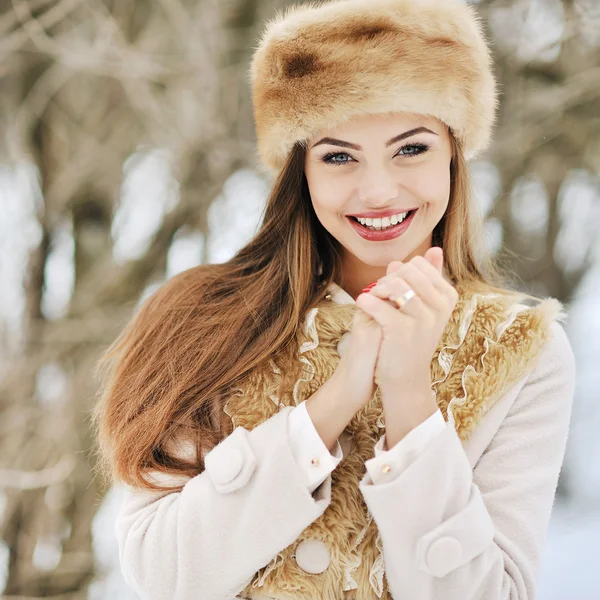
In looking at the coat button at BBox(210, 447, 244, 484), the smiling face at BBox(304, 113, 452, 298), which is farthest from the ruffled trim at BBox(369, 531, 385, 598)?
the smiling face at BBox(304, 113, 452, 298)

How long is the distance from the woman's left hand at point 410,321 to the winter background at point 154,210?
1.40m

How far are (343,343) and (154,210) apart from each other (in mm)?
1412

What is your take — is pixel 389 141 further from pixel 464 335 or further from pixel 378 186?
pixel 464 335

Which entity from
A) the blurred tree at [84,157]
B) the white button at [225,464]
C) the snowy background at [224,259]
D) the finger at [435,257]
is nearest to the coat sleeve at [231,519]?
the white button at [225,464]

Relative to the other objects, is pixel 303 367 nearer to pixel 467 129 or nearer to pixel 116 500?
pixel 467 129

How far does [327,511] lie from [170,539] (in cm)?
24

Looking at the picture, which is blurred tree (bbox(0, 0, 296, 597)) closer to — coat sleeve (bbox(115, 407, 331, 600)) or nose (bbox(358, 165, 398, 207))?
nose (bbox(358, 165, 398, 207))

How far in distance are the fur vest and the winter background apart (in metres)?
1.19

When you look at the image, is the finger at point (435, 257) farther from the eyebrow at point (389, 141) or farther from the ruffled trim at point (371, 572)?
the ruffled trim at point (371, 572)

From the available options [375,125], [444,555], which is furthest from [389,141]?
[444,555]

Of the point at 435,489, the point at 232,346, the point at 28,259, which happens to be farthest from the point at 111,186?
the point at 435,489

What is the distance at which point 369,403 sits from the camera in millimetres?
1150

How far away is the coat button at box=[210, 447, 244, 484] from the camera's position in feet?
3.28

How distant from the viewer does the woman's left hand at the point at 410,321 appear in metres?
0.95
